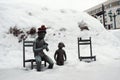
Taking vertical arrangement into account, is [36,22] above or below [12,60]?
above

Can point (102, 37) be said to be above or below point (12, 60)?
above

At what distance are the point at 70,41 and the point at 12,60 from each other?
4.25 metres

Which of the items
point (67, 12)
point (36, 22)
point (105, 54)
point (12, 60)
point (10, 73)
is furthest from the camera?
point (67, 12)

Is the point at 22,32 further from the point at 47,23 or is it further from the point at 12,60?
the point at 12,60

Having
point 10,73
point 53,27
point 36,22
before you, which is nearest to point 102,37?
point 53,27

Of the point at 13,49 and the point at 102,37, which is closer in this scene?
the point at 13,49

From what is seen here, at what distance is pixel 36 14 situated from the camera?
14141 mm

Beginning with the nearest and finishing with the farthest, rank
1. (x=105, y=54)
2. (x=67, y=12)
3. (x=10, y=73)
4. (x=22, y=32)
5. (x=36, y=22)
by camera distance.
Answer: (x=10, y=73) → (x=105, y=54) → (x=22, y=32) → (x=36, y=22) → (x=67, y=12)

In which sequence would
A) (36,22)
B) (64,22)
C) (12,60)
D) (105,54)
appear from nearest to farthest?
1. (12,60)
2. (105,54)
3. (36,22)
4. (64,22)

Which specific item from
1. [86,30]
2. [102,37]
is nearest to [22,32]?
[86,30]

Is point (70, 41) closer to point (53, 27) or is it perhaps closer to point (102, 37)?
point (53, 27)

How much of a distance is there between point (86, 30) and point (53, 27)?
84.5 inches

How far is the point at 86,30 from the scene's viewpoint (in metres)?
13.8

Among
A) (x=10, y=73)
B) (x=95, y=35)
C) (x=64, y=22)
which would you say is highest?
(x=64, y=22)
